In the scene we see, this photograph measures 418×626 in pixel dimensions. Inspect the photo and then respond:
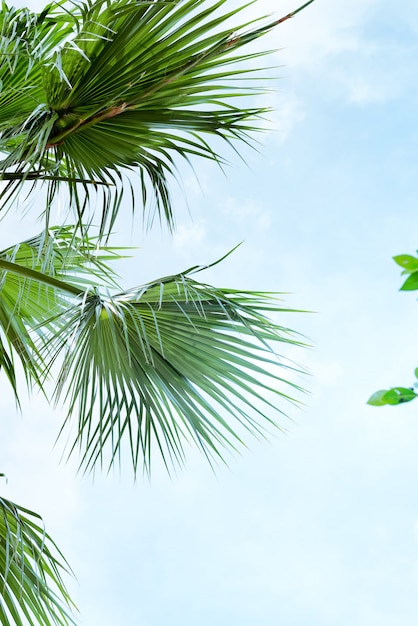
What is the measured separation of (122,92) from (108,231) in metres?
0.39

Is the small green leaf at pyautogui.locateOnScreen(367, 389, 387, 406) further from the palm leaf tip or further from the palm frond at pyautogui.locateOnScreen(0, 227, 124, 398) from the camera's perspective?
the palm frond at pyautogui.locateOnScreen(0, 227, 124, 398)

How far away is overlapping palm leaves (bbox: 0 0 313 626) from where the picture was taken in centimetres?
192

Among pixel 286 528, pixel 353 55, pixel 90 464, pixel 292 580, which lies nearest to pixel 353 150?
pixel 353 55

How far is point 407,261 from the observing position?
0.33 metres

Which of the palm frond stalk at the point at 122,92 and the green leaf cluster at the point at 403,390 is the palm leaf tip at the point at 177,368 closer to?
the palm frond stalk at the point at 122,92

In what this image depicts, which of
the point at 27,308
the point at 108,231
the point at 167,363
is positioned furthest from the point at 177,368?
the point at 27,308

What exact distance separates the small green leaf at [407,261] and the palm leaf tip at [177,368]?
164cm

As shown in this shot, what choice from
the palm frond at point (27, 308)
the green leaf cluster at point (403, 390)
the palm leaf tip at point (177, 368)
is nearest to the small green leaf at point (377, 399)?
the green leaf cluster at point (403, 390)

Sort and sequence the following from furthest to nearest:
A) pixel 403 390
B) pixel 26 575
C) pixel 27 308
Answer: pixel 27 308 → pixel 26 575 → pixel 403 390

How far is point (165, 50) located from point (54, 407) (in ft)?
3.10

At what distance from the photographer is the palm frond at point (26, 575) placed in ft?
6.66

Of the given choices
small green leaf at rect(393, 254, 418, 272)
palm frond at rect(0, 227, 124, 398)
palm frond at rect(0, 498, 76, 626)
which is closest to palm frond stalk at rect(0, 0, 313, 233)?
palm frond at rect(0, 227, 124, 398)

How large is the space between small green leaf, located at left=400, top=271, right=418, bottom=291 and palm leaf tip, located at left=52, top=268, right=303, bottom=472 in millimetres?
1653

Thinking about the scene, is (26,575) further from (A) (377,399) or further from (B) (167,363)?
(A) (377,399)
